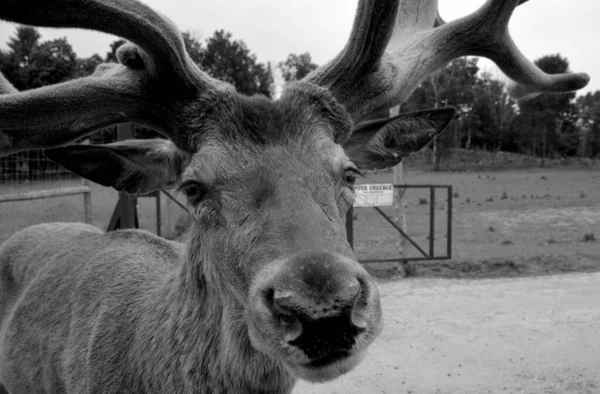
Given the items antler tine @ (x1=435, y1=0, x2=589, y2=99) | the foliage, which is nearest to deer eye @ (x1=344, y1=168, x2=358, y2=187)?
antler tine @ (x1=435, y1=0, x2=589, y2=99)

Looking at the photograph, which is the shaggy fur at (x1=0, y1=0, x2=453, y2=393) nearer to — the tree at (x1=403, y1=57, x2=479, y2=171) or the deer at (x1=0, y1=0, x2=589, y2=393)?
the deer at (x1=0, y1=0, x2=589, y2=393)

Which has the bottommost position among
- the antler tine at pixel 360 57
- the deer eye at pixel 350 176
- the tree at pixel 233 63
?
the deer eye at pixel 350 176

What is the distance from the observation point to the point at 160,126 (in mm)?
3184

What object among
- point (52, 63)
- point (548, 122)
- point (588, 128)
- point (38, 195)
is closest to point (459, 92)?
point (548, 122)

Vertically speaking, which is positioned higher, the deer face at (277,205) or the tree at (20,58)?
the tree at (20,58)

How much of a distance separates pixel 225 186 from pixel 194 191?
0.90 ft

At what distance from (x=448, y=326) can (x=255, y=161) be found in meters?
6.40

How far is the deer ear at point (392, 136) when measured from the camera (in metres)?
3.63

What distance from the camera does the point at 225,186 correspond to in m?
2.63

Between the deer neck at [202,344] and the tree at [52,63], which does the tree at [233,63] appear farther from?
the deer neck at [202,344]

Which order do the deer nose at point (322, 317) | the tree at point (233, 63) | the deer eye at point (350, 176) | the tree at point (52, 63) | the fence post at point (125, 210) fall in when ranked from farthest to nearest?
the tree at point (233, 63) < the tree at point (52, 63) < the fence post at point (125, 210) < the deer eye at point (350, 176) < the deer nose at point (322, 317)

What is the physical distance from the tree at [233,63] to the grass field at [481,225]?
71.5ft

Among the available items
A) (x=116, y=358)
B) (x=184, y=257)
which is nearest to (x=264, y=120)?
(x=184, y=257)

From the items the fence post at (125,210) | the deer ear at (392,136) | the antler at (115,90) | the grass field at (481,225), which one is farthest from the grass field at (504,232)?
the antler at (115,90)
